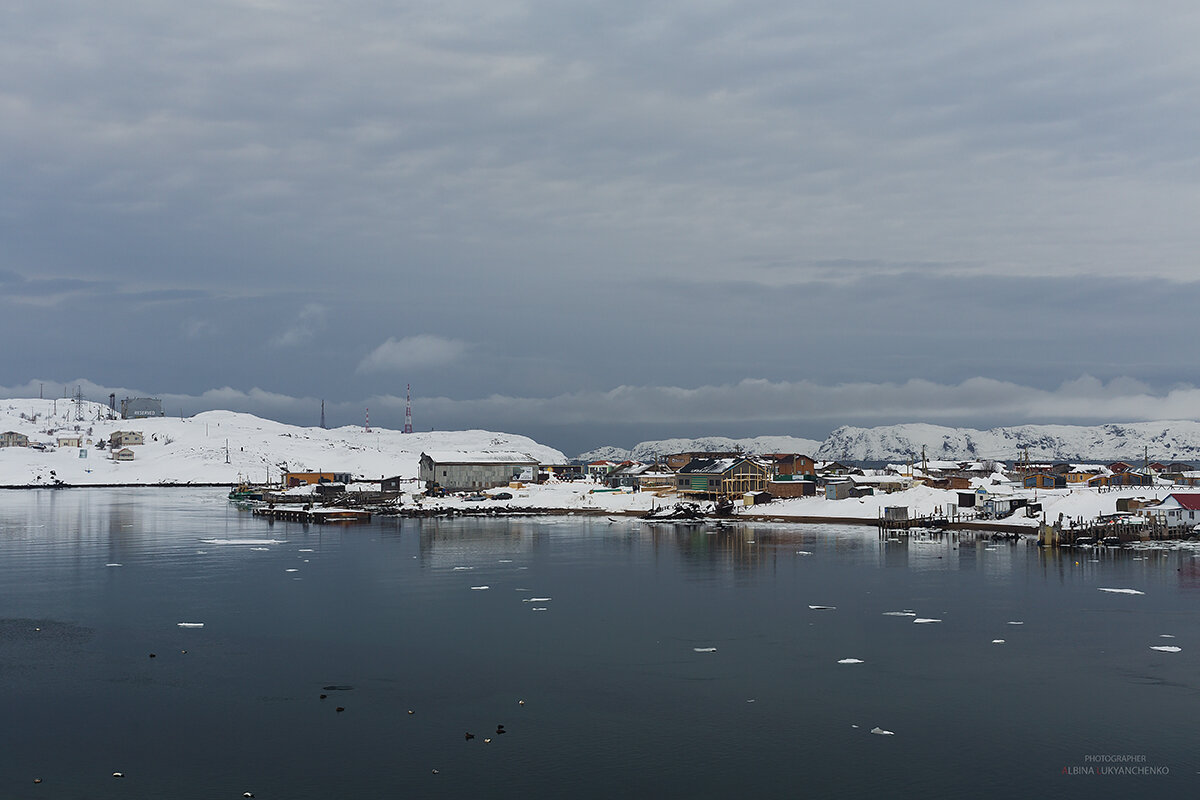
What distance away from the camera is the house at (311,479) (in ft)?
472

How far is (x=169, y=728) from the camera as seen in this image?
22.2 meters

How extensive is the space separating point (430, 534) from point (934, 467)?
89.2m

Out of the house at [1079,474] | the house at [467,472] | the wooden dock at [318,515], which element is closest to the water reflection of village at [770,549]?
the wooden dock at [318,515]

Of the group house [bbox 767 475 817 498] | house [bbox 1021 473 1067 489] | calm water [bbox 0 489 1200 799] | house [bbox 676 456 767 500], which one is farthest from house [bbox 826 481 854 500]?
calm water [bbox 0 489 1200 799]

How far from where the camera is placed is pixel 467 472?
130m

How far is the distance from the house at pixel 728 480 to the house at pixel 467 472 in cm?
3445

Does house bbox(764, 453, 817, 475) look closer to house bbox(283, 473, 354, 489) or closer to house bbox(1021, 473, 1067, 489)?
house bbox(1021, 473, 1067, 489)

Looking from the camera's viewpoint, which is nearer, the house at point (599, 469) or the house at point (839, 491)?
the house at point (839, 491)

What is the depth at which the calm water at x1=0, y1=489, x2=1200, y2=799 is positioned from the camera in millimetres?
19375

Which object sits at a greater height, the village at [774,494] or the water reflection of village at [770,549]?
the village at [774,494]

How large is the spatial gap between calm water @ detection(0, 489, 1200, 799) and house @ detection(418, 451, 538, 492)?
77.6 meters

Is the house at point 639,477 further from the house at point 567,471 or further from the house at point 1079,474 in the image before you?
the house at point 1079,474

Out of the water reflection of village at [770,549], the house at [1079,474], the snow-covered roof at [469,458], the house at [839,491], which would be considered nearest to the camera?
the water reflection of village at [770,549]

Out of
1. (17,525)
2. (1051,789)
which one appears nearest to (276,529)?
(17,525)
